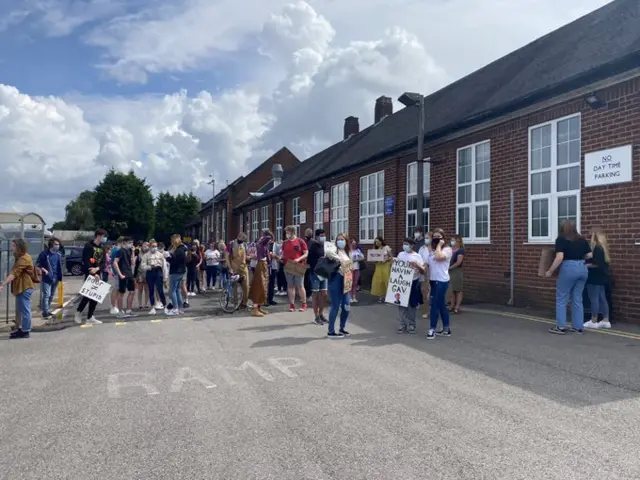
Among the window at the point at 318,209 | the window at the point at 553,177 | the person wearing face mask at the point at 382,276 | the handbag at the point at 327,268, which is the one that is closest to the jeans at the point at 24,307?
the handbag at the point at 327,268

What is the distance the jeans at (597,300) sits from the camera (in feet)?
31.0

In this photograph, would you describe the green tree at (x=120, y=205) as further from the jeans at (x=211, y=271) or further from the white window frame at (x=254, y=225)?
the jeans at (x=211, y=271)

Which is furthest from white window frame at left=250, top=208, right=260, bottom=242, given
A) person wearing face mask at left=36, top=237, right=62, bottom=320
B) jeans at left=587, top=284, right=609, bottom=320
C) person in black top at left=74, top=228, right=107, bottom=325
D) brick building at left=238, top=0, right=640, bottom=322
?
jeans at left=587, top=284, right=609, bottom=320

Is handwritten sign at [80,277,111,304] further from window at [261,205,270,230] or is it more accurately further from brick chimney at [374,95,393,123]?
window at [261,205,270,230]

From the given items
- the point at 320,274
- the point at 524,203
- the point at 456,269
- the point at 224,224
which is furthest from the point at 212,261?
the point at 224,224

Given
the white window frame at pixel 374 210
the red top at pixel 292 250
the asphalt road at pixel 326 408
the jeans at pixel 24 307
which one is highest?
the white window frame at pixel 374 210

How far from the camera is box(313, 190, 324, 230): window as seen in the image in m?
26.5

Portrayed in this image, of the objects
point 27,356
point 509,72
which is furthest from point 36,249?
point 509,72

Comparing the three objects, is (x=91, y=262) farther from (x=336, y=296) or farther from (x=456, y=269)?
(x=456, y=269)

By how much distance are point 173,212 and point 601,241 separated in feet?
256

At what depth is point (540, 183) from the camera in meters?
12.4

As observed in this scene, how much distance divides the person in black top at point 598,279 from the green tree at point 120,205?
64.6m

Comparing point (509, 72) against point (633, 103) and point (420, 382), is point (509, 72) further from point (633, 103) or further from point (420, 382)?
point (420, 382)

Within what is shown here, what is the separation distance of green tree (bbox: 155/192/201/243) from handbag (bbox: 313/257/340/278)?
7479cm
